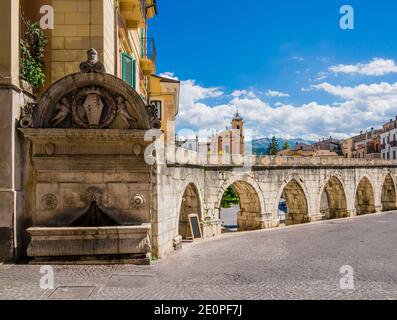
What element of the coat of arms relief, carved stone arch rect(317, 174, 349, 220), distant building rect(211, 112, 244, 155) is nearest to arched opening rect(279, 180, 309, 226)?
carved stone arch rect(317, 174, 349, 220)

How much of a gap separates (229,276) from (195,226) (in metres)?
7.18

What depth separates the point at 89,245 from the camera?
28.3 ft

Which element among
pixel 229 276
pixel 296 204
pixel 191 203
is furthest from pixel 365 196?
pixel 229 276

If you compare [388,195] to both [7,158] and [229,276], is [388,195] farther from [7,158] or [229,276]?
[7,158]

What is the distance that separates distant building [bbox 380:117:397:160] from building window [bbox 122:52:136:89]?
57.0m

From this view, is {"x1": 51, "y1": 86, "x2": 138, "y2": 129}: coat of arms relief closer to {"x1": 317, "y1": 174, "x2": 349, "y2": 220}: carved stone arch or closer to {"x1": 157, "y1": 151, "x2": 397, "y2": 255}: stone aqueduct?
{"x1": 157, "y1": 151, "x2": 397, "y2": 255}: stone aqueduct

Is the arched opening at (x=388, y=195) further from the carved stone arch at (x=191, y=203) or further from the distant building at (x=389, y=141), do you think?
the distant building at (x=389, y=141)

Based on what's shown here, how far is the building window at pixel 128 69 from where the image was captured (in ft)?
43.1
